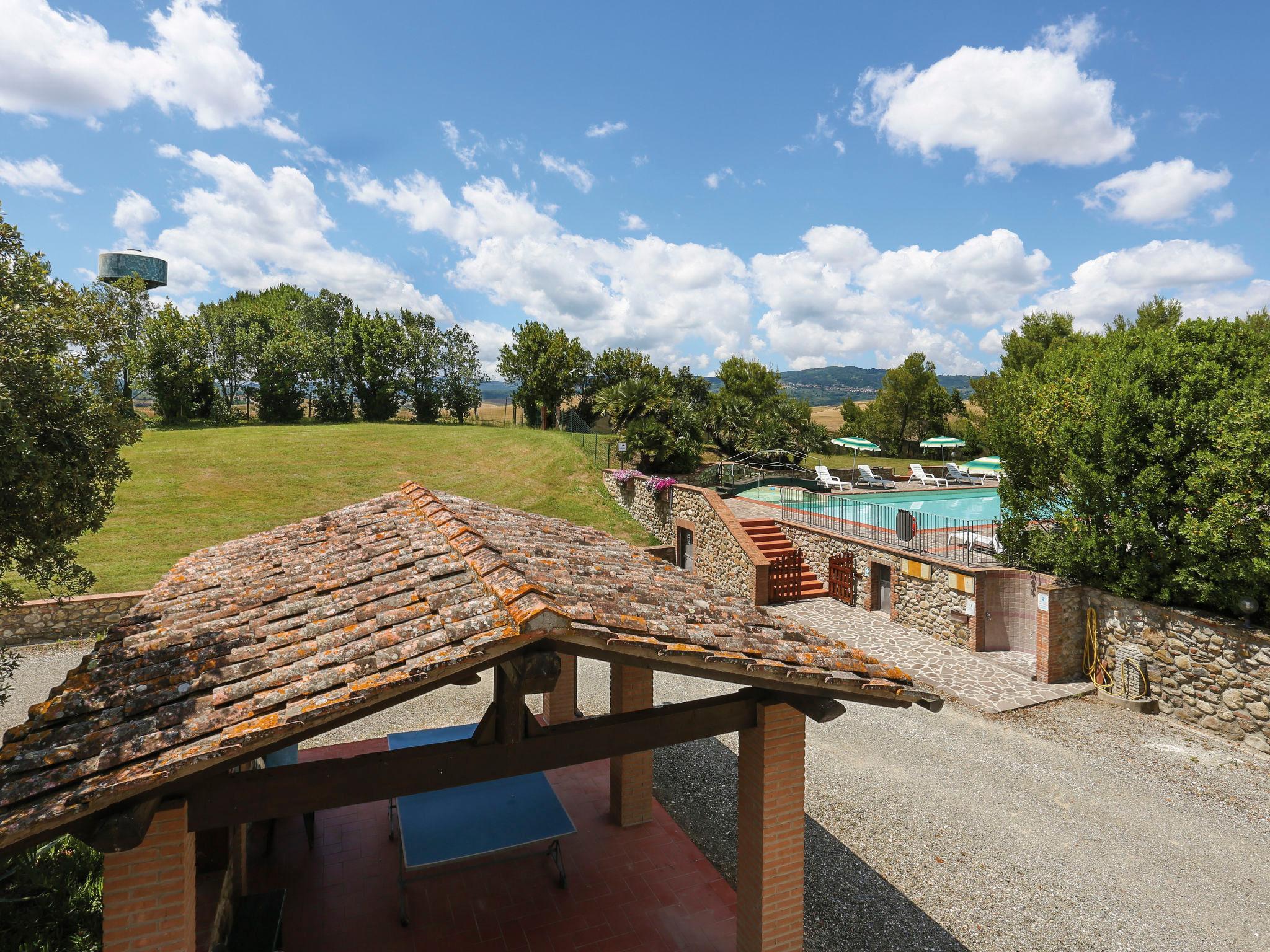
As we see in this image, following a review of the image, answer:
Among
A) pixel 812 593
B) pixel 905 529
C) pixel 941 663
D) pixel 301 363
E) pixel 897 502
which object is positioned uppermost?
pixel 301 363

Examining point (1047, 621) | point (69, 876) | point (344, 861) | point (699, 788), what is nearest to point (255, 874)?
point (344, 861)

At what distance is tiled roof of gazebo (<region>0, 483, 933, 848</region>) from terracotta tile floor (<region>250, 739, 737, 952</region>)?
3.19 meters

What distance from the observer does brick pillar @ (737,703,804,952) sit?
15.7 feet

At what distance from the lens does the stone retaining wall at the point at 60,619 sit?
1383 centimetres

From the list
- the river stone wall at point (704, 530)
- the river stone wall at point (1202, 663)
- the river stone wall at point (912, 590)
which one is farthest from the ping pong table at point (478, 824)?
the river stone wall at point (1202, 663)

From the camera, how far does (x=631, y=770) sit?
7.43 m

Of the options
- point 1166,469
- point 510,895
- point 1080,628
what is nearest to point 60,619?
point 510,895

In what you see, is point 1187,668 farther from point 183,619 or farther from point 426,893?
point 183,619

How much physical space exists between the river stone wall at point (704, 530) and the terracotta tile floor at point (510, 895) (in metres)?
9.02

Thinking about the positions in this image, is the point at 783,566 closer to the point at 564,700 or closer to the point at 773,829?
the point at 564,700

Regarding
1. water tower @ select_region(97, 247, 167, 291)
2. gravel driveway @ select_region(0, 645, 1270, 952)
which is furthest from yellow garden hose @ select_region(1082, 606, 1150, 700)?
water tower @ select_region(97, 247, 167, 291)

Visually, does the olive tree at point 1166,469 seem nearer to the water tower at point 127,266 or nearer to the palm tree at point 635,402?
the palm tree at point 635,402

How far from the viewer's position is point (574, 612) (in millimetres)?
3605

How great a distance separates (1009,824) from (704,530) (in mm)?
13018
